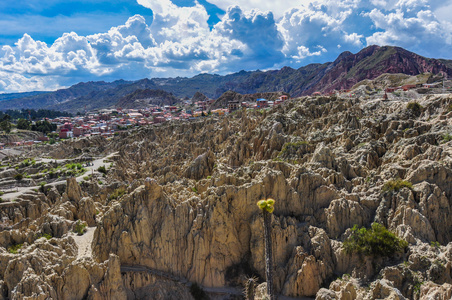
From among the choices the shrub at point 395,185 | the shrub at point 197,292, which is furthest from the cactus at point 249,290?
the shrub at point 395,185

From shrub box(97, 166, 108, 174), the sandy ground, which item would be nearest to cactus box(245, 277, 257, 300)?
the sandy ground

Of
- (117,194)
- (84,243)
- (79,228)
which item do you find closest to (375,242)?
(84,243)

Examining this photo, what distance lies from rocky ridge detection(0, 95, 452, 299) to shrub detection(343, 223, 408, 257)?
54 centimetres

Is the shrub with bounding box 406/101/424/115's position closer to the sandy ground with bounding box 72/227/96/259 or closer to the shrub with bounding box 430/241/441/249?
the shrub with bounding box 430/241/441/249

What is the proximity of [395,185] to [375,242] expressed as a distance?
19.5 ft

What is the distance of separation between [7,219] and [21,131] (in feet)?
291

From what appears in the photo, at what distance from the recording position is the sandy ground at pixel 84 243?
2466 centimetres

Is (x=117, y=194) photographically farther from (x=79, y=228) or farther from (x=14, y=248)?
(x=14, y=248)

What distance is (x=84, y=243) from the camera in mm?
26625

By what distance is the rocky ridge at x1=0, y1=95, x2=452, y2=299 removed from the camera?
1967cm

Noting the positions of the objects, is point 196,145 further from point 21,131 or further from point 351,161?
point 21,131

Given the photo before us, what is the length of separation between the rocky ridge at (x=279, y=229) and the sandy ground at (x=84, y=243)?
92 centimetres

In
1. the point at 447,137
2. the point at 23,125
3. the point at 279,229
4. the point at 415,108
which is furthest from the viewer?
the point at 23,125

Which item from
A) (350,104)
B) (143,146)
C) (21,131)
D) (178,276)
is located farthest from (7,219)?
(21,131)
